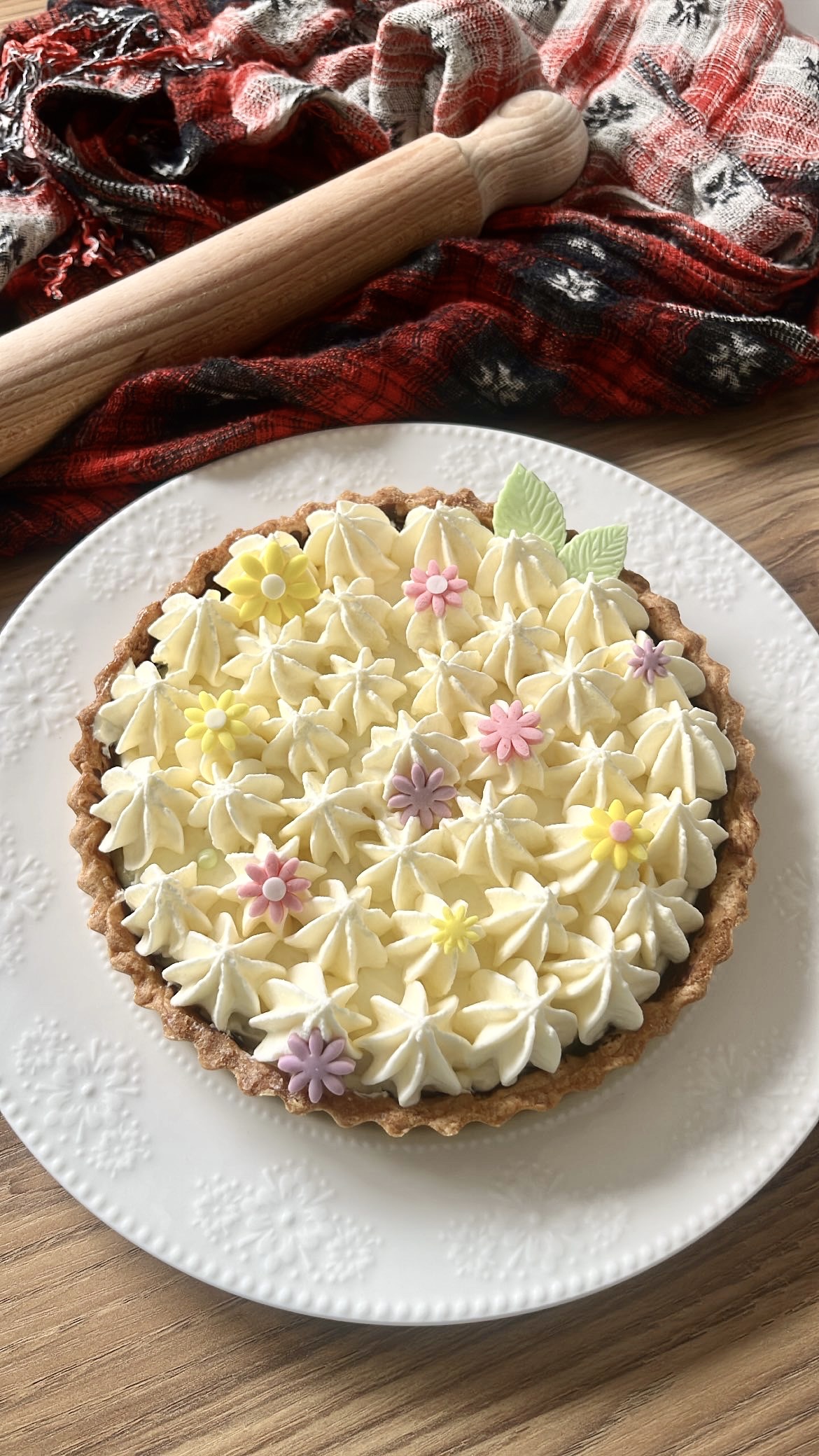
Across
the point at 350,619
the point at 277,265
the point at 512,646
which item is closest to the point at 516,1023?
the point at 512,646

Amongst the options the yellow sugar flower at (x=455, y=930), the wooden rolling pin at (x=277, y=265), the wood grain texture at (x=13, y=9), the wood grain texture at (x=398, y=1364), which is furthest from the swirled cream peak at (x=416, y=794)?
the wood grain texture at (x=13, y=9)

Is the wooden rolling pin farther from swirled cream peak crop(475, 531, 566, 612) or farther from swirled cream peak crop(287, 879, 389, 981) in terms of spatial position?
swirled cream peak crop(287, 879, 389, 981)

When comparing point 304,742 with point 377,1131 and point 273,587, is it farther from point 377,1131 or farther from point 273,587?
point 377,1131

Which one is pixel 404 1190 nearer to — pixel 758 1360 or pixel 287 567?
pixel 758 1360

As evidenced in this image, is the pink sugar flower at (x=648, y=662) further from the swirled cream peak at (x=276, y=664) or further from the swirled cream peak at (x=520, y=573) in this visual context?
the swirled cream peak at (x=276, y=664)

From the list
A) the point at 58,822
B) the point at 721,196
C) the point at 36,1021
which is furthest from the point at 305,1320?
the point at 721,196

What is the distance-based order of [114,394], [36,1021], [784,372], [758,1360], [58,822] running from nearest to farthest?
[758,1360]
[36,1021]
[58,822]
[114,394]
[784,372]
